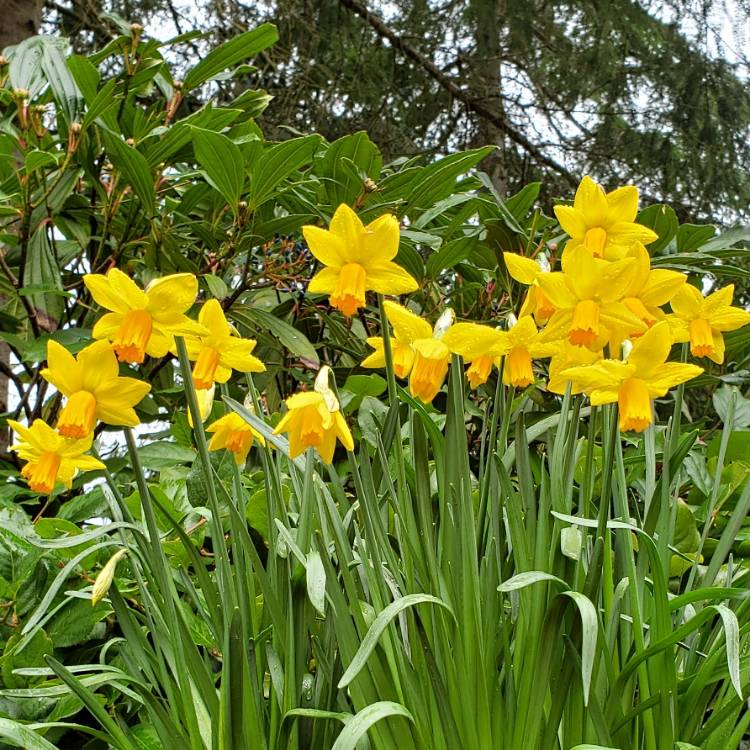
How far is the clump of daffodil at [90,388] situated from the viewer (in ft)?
2.32

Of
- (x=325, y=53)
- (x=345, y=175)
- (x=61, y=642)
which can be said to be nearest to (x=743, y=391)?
(x=345, y=175)

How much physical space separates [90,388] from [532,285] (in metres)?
0.42

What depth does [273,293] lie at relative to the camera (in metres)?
1.79

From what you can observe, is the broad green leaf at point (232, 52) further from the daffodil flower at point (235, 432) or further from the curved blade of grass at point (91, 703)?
the curved blade of grass at point (91, 703)

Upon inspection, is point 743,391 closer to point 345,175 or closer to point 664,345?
point 345,175

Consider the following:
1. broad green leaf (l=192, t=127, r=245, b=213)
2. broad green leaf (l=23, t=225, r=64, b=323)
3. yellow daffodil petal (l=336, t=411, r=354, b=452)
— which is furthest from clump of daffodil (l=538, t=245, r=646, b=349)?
broad green leaf (l=23, t=225, r=64, b=323)

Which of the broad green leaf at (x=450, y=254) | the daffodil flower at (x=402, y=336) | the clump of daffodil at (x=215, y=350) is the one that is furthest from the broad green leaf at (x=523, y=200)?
the clump of daffodil at (x=215, y=350)

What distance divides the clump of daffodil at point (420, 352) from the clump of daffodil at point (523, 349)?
0.06 m

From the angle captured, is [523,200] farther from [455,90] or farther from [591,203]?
[455,90]

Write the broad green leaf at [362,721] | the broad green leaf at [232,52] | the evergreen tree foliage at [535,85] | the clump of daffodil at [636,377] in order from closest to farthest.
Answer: the broad green leaf at [362,721] → the clump of daffodil at [636,377] → the broad green leaf at [232,52] → the evergreen tree foliage at [535,85]

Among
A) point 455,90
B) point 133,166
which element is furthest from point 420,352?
point 455,90

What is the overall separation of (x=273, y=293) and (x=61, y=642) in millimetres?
978

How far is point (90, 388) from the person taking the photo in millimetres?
727

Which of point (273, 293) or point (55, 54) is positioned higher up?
point (55, 54)
